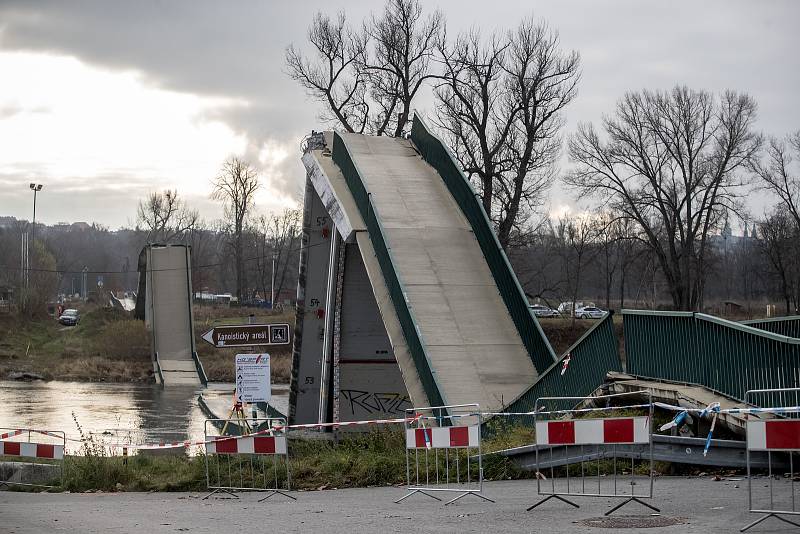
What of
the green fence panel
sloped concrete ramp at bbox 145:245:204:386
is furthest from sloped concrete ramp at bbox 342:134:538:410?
sloped concrete ramp at bbox 145:245:204:386

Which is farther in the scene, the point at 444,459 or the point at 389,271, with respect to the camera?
the point at 389,271

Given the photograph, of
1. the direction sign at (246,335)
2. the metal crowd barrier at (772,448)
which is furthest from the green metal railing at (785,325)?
the direction sign at (246,335)

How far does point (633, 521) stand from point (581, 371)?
804 cm

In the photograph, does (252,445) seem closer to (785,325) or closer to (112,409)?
(785,325)

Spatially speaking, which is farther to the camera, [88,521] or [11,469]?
[11,469]

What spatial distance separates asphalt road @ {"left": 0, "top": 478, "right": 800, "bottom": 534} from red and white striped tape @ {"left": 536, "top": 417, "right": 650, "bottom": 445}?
70 cm

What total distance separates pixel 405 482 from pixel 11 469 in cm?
756

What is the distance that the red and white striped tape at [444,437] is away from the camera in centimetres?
1256

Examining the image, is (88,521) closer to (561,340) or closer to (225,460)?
(225,460)

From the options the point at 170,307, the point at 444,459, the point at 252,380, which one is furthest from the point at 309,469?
the point at 170,307

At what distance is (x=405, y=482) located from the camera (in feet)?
49.4

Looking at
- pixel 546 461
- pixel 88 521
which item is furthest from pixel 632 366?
pixel 88 521

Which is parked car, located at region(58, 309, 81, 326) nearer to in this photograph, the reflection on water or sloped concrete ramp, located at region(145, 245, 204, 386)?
sloped concrete ramp, located at region(145, 245, 204, 386)

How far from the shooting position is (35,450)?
1766 cm
